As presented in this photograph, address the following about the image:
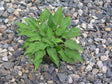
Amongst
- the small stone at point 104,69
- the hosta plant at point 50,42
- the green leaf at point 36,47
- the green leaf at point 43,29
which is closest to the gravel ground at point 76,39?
the small stone at point 104,69

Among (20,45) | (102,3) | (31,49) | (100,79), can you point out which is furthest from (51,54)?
(102,3)

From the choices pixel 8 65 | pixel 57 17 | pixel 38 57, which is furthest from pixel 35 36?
pixel 8 65

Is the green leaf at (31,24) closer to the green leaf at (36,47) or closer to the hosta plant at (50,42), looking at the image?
the hosta plant at (50,42)

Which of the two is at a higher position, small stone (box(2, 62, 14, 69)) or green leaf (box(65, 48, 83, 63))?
green leaf (box(65, 48, 83, 63))

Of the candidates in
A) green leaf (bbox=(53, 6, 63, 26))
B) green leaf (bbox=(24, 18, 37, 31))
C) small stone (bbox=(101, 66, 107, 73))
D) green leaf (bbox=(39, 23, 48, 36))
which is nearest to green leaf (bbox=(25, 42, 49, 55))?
green leaf (bbox=(39, 23, 48, 36))

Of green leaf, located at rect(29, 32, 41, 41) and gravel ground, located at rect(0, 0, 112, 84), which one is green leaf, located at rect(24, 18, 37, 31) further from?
gravel ground, located at rect(0, 0, 112, 84)

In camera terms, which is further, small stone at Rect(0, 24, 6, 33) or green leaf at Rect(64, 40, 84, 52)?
small stone at Rect(0, 24, 6, 33)

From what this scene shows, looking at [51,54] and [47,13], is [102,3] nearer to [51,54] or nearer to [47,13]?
[47,13]
